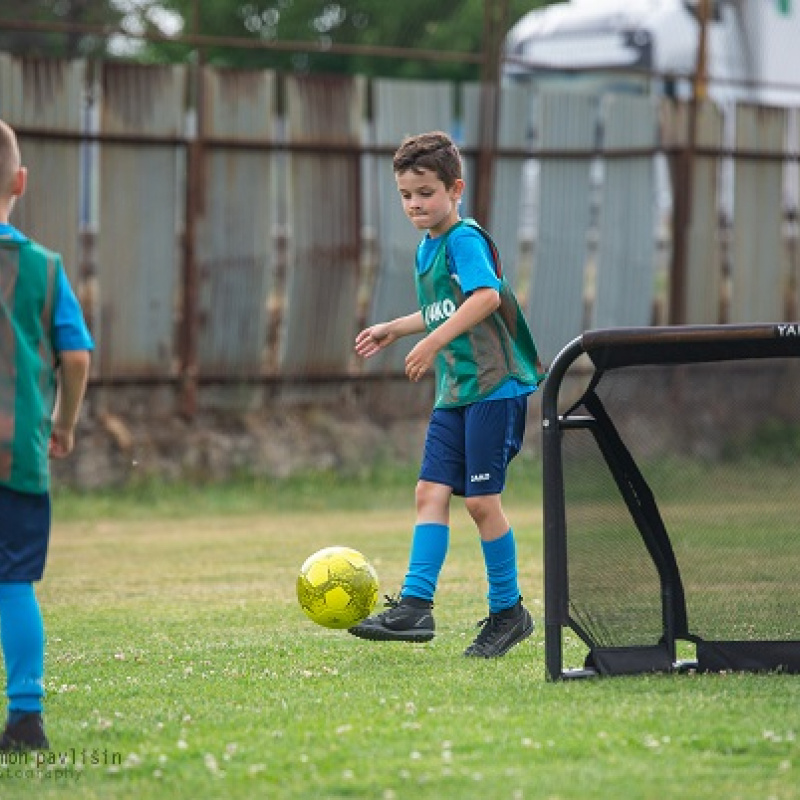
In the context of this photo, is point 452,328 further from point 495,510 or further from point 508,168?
point 508,168

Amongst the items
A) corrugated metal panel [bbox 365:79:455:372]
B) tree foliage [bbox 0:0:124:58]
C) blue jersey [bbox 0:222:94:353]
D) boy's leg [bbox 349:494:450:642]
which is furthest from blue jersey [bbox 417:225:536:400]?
tree foliage [bbox 0:0:124:58]

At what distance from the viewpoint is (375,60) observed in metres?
26.9

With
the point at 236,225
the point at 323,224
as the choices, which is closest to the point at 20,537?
the point at 236,225

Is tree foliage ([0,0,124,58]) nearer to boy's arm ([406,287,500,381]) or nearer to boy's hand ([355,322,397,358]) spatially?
boy's hand ([355,322,397,358])

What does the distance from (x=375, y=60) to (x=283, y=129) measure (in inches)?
457

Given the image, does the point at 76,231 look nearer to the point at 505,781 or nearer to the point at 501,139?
the point at 501,139

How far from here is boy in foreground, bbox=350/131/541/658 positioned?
7.23 meters

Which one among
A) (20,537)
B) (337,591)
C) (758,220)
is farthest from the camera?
(758,220)

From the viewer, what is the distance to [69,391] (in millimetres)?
5457

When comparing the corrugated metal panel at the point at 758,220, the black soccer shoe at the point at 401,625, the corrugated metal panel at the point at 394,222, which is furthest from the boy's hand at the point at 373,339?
the corrugated metal panel at the point at 758,220

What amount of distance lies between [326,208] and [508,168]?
1.84 meters

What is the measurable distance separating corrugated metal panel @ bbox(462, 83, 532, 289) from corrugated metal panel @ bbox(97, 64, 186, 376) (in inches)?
108

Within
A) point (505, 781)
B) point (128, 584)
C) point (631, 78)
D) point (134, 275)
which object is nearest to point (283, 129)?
point (134, 275)

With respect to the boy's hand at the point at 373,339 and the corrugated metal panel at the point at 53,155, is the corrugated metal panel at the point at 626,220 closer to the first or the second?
the corrugated metal panel at the point at 53,155
